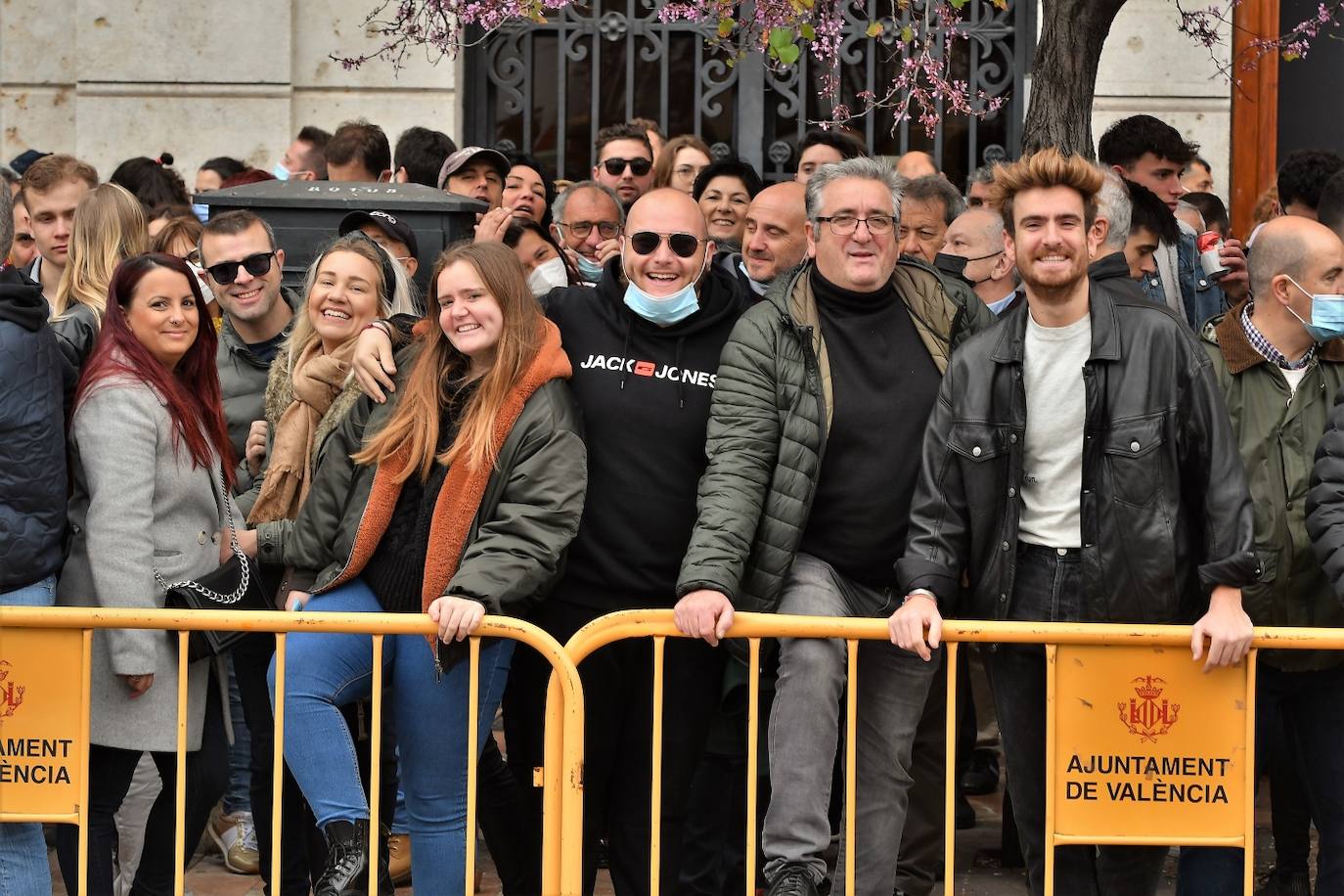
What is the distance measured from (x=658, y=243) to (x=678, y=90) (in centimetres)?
579

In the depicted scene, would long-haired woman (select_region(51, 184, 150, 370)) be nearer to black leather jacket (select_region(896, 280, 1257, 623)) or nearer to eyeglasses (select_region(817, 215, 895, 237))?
eyeglasses (select_region(817, 215, 895, 237))

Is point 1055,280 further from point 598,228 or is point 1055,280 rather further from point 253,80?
point 253,80

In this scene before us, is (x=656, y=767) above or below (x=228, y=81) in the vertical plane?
below

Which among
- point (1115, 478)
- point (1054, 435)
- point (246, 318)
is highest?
point (246, 318)

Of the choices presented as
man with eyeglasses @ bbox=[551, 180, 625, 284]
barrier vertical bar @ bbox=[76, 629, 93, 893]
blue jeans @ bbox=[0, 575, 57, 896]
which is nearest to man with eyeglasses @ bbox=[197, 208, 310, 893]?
blue jeans @ bbox=[0, 575, 57, 896]

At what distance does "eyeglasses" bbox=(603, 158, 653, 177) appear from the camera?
8.16 metres

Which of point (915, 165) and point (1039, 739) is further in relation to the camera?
point (915, 165)

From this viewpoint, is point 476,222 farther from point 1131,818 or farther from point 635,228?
point 1131,818

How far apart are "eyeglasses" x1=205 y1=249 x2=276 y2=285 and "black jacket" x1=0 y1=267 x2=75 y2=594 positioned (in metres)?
1.07

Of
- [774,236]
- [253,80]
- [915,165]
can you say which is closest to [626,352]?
[774,236]

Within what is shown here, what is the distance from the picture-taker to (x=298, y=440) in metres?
5.40

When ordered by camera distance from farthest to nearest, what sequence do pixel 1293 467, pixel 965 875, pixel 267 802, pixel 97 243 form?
pixel 965 875, pixel 97 243, pixel 267 802, pixel 1293 467

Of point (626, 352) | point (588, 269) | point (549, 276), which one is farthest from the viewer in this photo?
point (588, 269)

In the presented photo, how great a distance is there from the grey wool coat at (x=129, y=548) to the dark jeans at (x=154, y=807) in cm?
10
